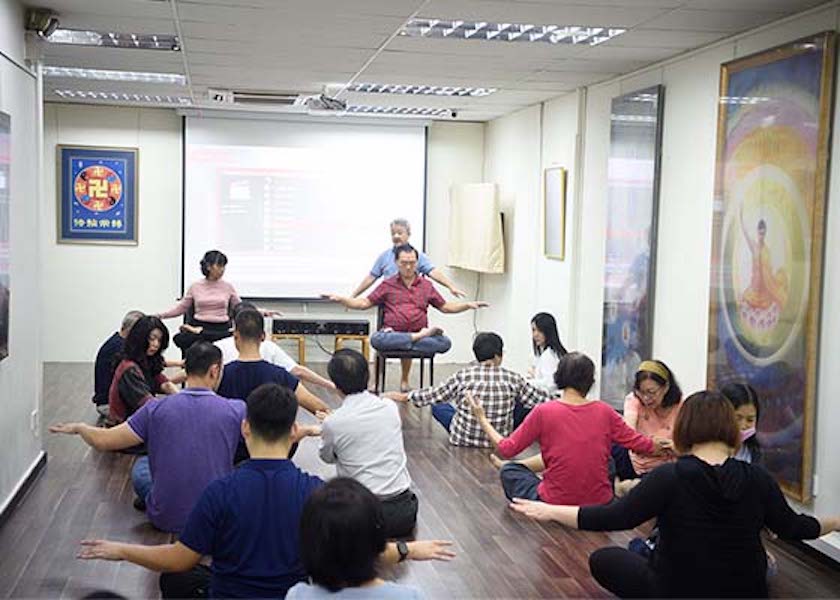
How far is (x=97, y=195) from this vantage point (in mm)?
10891

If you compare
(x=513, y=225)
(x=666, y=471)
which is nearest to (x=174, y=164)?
(x=513, y=225)

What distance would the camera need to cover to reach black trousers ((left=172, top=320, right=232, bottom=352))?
8688 mm

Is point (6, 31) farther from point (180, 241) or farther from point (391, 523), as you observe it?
point (180, 241)

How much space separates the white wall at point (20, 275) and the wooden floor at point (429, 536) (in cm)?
30

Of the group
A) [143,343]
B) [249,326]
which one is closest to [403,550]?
[249,326]

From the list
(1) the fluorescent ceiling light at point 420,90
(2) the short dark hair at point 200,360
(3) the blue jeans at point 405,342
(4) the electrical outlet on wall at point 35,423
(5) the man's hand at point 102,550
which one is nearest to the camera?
(5) the man's hand at point 102,550

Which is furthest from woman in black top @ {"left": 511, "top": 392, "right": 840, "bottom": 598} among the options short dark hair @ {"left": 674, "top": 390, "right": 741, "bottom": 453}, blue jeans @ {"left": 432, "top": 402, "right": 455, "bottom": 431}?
blue jeans @ {"left": 432, "top": 402, "right": 455, "bottom": 431}

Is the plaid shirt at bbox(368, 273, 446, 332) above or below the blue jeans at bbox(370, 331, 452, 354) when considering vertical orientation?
above

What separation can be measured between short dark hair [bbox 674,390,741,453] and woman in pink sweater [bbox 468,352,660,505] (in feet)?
5.78

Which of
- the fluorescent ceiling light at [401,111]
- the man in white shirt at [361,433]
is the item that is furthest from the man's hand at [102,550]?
the fluorescent ceiling light at [401,111]

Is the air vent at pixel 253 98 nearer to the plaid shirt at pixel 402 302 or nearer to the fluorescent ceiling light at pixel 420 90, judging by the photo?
the fluorescent ceiling light at pixel 420 90

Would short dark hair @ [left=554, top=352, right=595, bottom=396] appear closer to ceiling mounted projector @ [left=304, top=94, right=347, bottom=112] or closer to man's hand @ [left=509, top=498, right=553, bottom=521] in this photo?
man's hand @ [left=509, top=498, right=553, bottom=521]

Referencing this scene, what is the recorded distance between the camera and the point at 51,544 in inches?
190

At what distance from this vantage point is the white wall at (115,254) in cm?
1082
